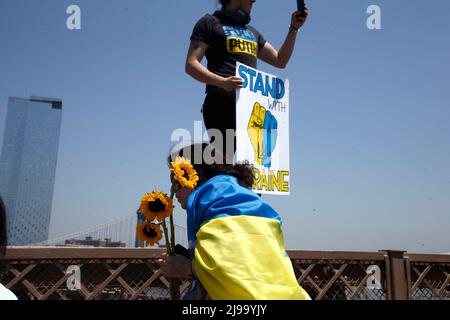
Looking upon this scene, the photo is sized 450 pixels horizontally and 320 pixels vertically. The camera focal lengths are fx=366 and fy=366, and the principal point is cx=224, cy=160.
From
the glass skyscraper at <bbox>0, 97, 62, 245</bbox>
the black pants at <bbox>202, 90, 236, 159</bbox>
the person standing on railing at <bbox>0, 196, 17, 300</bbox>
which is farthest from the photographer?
the glass skyscraper at <bbox>0, 97, 62, 245</bbox>

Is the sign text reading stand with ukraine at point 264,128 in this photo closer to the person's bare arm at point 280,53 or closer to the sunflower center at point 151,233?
the person's bare arm at point 280,53

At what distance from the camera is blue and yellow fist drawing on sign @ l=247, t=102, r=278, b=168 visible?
2182 millimetres

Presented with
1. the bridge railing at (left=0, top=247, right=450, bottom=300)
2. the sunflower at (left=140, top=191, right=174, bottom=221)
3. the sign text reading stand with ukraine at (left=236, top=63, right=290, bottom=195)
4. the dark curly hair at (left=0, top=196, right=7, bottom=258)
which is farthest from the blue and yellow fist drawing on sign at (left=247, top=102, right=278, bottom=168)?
the bridge railing at (left=0, top=247, right=450, bottom=300)

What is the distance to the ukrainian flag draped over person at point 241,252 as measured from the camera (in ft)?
4.01

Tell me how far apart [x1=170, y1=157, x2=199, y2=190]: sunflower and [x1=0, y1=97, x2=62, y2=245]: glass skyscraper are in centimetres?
11326

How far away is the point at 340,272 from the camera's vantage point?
3953 millimetres

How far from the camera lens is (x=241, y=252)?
1.27 metres

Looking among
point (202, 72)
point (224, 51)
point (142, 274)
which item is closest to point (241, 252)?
point (202, 72)

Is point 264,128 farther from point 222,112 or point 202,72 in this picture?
point 202,72

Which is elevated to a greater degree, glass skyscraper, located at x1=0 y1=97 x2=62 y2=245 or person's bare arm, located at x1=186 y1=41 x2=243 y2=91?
glass skyscraper, located at x1=0 y1=97 x2=62 y2=245

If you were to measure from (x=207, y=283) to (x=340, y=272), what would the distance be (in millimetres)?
3044

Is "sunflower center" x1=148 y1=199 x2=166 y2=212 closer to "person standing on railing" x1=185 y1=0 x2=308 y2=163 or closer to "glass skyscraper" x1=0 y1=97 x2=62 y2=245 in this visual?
"person standing on railing" x1=185 y1=0 x2=308 y2=163

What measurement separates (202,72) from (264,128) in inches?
20.2

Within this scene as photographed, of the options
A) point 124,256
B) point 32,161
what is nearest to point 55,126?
point 32,161
